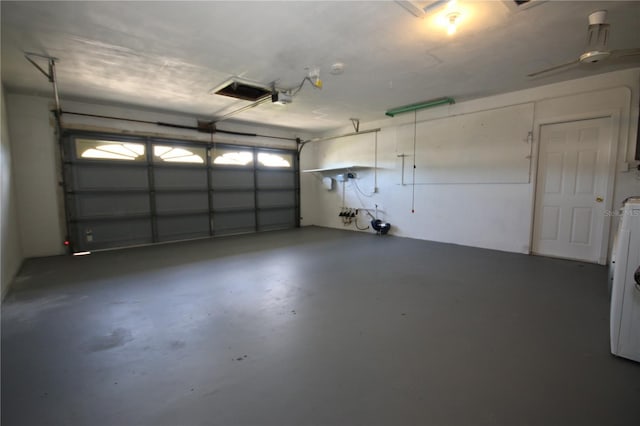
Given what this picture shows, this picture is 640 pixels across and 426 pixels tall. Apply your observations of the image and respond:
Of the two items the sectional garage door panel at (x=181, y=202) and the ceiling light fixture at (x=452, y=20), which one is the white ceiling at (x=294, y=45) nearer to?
the ceiling light fixture at (x=452, y=20)

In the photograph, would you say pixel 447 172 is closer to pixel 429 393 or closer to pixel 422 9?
pixel 422 9

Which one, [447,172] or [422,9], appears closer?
[422,9]

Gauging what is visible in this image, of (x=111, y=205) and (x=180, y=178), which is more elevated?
(x=180, y=178)

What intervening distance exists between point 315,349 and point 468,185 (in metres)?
4.69

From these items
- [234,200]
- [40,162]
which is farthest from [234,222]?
[40,162]

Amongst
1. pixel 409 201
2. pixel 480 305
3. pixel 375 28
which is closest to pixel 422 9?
pixel 375 28

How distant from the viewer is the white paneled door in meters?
4.02

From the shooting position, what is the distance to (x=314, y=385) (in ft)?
5.36

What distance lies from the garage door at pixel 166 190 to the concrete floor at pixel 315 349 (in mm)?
1787

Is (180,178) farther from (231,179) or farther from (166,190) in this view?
(231,179)

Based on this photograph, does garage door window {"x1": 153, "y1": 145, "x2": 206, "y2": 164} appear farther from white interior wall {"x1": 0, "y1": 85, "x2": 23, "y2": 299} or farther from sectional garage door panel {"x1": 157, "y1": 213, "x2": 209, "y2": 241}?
white interior wall {"x1": 0, "y1": 85, "x2": 23, "y2": 299}

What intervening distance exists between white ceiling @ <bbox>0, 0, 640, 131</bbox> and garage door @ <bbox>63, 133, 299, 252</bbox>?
4.07ft

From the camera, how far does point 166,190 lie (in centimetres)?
605

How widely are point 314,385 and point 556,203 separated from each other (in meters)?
4.88
